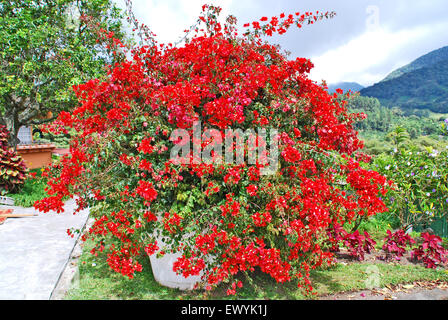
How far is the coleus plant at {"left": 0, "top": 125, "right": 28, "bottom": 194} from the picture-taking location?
7.47 metres

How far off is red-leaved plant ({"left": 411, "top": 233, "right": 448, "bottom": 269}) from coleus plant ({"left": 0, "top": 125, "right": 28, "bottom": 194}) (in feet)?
27.6

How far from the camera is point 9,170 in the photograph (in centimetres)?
746

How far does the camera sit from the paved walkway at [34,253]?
3518 millimetres

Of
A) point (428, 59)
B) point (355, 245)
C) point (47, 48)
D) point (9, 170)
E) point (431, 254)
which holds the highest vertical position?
point (428, 59)

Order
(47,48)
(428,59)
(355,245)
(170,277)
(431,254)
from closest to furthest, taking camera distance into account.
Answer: (170,277)
(431,254)
(355,245)
(47,48)
(428,59)

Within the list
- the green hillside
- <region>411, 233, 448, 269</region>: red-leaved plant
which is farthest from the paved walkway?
the green hillside

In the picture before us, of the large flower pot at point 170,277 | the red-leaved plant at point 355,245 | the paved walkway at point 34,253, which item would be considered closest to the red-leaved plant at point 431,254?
the red-leaved plant at point 355,245

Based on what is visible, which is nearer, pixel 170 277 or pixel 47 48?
pixel 170 277

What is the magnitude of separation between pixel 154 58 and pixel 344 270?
143 inches

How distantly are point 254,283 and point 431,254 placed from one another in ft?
8.32

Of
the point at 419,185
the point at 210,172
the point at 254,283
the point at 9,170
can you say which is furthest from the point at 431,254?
the point at 9,170

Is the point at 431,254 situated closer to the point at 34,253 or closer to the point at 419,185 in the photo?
the point at 419,185

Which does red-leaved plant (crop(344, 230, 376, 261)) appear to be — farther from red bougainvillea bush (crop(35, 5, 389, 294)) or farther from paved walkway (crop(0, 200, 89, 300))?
paved walkway (crop(0, 200, 89, 300))
